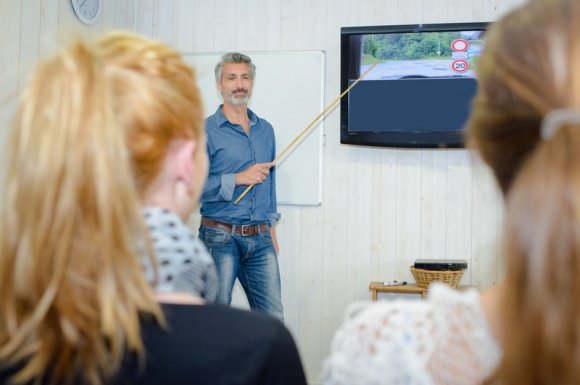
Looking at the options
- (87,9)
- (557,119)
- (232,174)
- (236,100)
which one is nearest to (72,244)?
(557,119)

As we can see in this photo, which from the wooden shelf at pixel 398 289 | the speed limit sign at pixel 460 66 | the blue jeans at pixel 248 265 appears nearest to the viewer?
the blue jeans at pixel 248 265

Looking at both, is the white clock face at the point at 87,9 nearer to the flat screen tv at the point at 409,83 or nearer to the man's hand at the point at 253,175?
the man's hand at the point at 253,175

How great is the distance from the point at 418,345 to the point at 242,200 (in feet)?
8.97

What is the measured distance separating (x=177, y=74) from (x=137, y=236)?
231 millimetres

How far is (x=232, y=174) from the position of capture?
345 cm

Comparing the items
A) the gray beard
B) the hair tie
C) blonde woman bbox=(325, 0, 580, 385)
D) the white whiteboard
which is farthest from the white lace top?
the white whiteboard

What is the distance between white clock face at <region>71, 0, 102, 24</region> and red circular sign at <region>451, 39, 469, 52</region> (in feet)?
7.28

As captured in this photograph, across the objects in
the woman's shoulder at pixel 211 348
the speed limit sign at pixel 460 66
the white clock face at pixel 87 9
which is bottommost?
the woman's shoulder at pixel 211 348

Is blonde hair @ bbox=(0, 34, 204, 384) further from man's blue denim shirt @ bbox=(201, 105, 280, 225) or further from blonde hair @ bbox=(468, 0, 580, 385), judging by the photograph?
man's blue denim shirt @ bbox=(201, 105, 280, 225)

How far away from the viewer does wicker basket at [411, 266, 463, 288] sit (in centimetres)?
351

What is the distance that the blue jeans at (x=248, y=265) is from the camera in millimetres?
3432

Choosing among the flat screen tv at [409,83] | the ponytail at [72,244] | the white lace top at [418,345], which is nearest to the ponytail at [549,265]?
the white lace top at [418,345]

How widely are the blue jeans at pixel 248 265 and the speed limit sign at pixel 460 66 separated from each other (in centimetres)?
148

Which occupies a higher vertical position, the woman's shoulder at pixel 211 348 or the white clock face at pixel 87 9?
the white clock face at pixel 87 9
